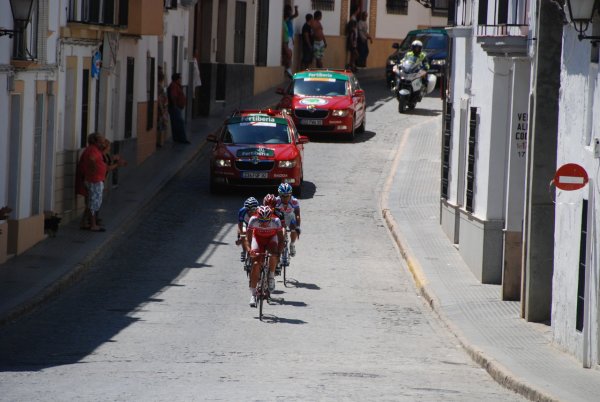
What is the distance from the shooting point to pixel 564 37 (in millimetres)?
18109

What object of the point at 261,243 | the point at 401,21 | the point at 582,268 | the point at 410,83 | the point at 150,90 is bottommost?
the point at 261,243

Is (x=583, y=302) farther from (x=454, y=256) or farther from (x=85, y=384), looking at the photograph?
(x=454, y=256)

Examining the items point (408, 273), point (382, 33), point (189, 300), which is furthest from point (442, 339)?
point (382, 33)

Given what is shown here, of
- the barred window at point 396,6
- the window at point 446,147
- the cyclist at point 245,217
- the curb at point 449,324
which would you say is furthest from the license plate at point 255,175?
the barred window at point 396,6

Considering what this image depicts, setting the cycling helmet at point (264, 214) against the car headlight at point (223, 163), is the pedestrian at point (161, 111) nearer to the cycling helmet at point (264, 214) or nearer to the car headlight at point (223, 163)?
the car headlight at point (223, 163)

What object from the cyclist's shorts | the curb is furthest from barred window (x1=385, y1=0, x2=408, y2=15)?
the cyclist's shorts

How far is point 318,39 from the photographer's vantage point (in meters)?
52.6

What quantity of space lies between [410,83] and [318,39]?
9.81 m

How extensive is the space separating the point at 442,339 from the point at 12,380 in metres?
6.60

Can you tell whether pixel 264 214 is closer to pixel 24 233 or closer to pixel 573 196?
pixel 573 196

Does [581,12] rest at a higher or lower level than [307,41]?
lower

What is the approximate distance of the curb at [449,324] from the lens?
563 inches

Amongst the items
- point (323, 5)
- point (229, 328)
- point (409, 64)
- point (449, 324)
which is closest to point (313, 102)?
point (409, 64)

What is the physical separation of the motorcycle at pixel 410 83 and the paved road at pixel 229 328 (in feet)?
41.7
